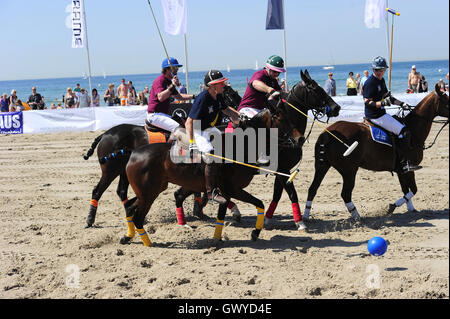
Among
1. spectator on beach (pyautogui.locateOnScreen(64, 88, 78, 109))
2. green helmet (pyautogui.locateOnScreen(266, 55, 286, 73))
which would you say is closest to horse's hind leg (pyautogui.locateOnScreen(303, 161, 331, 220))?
green helmet (pyautogui.locateOnScreen(266, 55, 286, 73))

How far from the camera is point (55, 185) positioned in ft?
40.2

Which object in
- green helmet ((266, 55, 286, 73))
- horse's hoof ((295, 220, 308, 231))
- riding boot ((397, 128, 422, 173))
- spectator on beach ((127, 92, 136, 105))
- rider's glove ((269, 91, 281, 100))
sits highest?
green helmet ((266, 55, 286, 73))

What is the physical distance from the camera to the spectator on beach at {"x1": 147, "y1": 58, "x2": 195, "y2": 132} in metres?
8.54

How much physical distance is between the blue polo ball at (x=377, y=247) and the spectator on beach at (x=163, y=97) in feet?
12.3

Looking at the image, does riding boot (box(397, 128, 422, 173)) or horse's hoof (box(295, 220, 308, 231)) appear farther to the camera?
riding boot (box(397, 128, 422, 173))

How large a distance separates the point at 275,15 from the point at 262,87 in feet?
Result: 45.0

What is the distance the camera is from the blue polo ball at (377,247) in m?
6.68

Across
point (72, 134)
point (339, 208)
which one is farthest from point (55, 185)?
point (72, 134)

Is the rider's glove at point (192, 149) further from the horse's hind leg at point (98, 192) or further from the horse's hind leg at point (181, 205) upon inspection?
the horse's hind leg at point (98, 192)

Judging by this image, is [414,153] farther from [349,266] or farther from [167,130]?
[167,130]

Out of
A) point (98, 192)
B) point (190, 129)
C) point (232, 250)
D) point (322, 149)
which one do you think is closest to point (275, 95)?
point (322, 149)

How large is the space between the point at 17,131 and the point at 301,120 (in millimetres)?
15560

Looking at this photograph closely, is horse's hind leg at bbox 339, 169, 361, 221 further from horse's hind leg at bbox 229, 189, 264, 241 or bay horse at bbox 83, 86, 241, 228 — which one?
bay horse at bbox 83, 86, 241, 228

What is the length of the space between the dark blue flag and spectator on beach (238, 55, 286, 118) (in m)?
13.1
